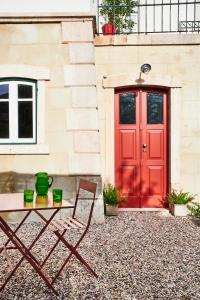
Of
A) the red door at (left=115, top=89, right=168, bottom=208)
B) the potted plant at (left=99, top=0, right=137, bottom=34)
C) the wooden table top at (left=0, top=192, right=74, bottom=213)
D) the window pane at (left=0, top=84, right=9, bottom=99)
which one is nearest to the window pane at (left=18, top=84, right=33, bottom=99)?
the window pane at (left=0, top=84, right=9, bottom=99)

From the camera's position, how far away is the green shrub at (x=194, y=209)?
801cm

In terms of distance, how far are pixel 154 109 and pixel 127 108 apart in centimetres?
58

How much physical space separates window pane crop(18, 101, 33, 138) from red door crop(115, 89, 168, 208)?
2015mm

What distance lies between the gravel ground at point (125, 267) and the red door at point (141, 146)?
5.61 feet

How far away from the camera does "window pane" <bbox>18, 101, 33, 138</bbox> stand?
776cm

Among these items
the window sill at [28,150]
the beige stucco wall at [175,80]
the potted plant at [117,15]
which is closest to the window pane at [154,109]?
the beige stucco wall at [175,80]

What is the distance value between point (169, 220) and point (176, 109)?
2344 mm

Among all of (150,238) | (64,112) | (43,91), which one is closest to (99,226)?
(150,238)

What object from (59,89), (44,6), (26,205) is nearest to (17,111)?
(59,89)

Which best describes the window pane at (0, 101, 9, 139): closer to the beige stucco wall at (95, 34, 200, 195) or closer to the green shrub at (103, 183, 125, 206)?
the beige stucco wall at (95, 34, 200, 195)

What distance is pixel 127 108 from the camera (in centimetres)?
893

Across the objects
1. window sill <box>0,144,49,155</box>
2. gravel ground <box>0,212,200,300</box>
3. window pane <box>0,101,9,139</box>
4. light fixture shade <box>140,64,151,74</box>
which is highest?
light fixture shade <box>140,64,151,74</box>

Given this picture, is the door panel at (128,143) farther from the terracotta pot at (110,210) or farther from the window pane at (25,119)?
the window pane at (25,119)

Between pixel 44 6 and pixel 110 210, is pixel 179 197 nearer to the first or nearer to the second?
pixel 110 210
